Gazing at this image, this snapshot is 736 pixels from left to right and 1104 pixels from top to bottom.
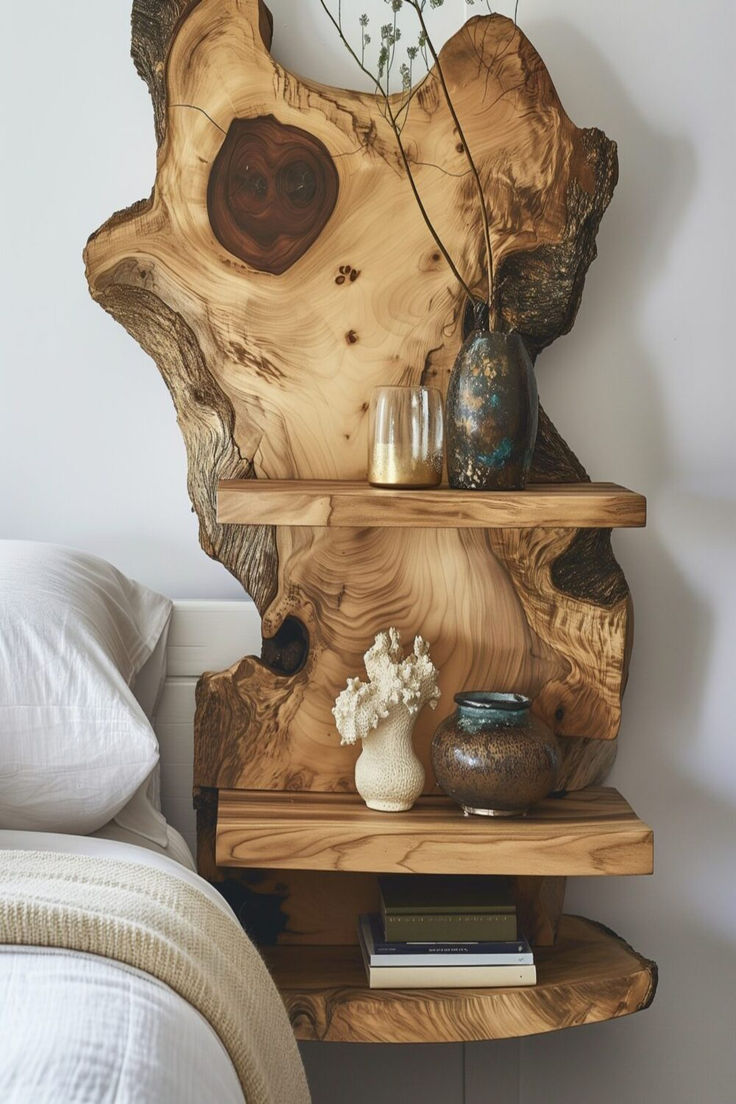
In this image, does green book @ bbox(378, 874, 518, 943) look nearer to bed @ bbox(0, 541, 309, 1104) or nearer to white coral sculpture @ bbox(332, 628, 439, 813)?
white coral sculpture @ bbox(332, 628, 439, 813)

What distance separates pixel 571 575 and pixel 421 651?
23 centimetres

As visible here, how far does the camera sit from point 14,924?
2.59 feet

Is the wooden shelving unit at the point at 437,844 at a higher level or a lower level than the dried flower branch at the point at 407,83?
lower

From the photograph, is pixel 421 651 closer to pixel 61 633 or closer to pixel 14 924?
pixel 61 633

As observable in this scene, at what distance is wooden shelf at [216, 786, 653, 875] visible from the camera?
1.27 m

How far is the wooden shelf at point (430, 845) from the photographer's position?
1270 millimetres

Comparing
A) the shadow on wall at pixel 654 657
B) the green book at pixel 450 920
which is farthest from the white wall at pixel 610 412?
the green book at pixel 450 920

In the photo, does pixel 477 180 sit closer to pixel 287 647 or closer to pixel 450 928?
pixel 287 647

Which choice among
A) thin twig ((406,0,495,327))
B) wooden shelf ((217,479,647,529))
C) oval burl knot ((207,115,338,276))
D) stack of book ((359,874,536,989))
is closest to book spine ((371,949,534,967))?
stack of book ((359,874,536,989))

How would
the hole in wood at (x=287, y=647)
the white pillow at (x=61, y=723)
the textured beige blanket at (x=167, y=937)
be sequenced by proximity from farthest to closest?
the hole in wood at (x=287, y=647), the white pillow at (x=61, y=723), the textured beige blanket at (x=167, y=937)

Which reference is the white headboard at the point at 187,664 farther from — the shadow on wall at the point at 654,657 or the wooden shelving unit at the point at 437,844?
the shadow on wall at the point at 654,657

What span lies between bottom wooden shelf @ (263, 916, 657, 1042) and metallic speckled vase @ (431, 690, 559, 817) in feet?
0.69

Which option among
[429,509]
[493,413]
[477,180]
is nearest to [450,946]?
[429,509]

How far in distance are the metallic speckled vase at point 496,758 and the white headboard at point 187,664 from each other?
32 cm
